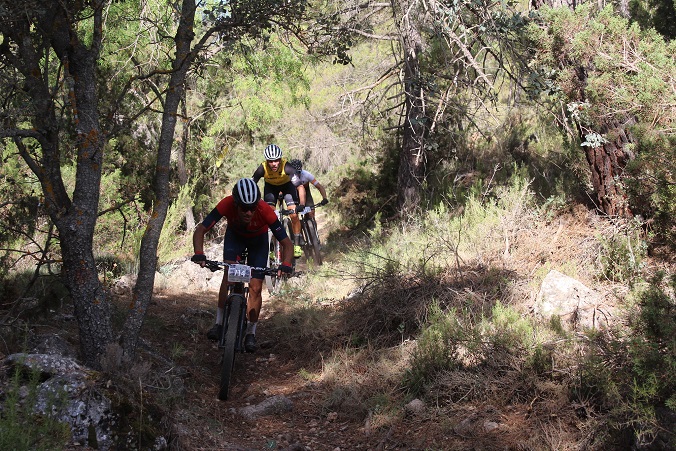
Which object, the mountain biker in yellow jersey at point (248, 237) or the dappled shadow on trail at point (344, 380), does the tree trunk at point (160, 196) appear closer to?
the mountain biker in yellow jersey at point (248, 237)

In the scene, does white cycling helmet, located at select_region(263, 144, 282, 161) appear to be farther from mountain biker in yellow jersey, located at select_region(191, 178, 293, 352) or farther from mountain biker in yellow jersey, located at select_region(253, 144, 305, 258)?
mountain biker in yellow jersey, located at select_region(191, 178, 293, 352)

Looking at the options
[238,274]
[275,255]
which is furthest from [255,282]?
[275,255]

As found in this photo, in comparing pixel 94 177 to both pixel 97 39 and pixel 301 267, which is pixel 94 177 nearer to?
pixel 97 39

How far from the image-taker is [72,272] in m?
4.97

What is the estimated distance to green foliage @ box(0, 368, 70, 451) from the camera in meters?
3.09

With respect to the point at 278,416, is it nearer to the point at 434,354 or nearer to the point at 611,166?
the point at 434,354

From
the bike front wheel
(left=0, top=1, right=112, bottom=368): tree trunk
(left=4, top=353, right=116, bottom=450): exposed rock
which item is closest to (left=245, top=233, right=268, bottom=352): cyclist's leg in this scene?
(left=0, top=1, right=112, bottom=368): tree trunk

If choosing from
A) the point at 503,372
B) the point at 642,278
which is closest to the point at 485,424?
the point at 503,372

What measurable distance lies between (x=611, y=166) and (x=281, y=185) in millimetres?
5134

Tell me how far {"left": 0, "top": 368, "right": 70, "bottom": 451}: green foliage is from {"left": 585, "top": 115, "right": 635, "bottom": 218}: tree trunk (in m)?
6.16

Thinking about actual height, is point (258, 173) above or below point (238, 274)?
above

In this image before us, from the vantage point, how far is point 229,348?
233 inches

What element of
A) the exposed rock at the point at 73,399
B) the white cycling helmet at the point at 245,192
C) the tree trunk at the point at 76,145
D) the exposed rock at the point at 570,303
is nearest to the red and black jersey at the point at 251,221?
the white cycling helmet at the point at 245,192

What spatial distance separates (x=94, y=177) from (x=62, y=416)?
203 cm
